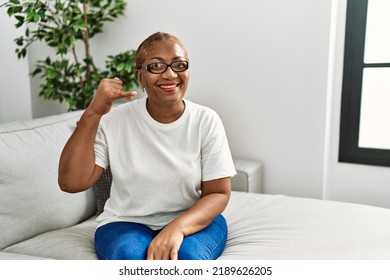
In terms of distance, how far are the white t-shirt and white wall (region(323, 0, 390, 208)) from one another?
0.98 meters

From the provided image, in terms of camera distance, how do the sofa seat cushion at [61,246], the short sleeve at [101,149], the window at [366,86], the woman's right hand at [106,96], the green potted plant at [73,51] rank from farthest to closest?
the green potted plant at [73,51], the window at [366,86], the sofa seat cushion at [61,246], the short sleeve at [101,149], the woman's right hand at [106,96]

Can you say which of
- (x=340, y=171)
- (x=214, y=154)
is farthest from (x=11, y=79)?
(x=340, y=171)

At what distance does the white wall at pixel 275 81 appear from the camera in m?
1.92

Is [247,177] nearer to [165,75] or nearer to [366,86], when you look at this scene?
[366,86]

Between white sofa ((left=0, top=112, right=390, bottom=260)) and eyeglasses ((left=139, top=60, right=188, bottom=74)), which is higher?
eyeglasses ((left=139, top=60, right=188, bottom=74))

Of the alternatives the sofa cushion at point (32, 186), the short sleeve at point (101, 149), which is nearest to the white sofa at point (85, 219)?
the sofa cushion at point (32, 186)

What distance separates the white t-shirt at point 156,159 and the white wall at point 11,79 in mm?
1190

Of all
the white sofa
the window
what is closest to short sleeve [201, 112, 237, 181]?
the white sofa

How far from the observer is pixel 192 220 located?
3.81 ft

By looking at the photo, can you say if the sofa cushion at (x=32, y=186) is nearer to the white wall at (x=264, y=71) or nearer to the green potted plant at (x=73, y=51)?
the green potted plant at (x=73, y=51)

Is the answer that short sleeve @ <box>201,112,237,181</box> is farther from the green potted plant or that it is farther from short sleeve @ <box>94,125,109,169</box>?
the green potted plant

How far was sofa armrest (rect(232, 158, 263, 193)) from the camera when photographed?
1.94 meters

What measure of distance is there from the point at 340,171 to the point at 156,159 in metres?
1.23

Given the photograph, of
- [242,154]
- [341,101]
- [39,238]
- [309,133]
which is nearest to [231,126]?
[242,154]
